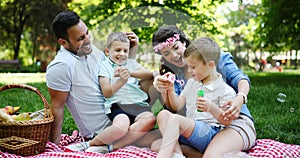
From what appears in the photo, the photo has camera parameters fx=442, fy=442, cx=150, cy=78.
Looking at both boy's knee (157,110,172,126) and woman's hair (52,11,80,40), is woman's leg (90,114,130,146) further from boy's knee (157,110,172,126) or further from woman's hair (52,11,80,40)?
woman's hair (52,11,80,40)

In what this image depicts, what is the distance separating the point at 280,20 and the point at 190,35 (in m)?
9.79

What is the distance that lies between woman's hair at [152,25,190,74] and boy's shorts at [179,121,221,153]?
41 centimetres

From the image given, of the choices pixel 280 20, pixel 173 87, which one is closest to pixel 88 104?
pixel 173 87

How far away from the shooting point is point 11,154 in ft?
9.40

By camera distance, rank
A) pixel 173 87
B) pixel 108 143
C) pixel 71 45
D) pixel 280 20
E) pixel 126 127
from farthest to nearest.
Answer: pixel 280 20
pixel 71 45
pixel 108 143
pixel 126 127
pixel 173 87

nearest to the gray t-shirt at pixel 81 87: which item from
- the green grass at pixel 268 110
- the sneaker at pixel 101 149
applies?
the sneaker at pixel 101 149

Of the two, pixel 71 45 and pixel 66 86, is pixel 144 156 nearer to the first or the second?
pixel 66 86

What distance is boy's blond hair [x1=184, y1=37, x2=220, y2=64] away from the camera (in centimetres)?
223

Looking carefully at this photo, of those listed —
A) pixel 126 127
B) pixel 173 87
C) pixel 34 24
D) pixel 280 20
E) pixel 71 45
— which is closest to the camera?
pixel 173 87

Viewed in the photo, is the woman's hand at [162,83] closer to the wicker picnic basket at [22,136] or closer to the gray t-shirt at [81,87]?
the gray t-shirt at [81,87]

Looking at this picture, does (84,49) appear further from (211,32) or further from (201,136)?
(201,136)

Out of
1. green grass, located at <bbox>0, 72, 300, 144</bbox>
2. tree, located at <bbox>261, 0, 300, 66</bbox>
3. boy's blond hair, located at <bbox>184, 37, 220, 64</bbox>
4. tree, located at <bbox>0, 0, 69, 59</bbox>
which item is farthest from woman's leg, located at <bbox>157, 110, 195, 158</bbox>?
tree, located at <bbox>0, 0, 69, 59</bbox>

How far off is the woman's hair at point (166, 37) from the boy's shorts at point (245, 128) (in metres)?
0.57

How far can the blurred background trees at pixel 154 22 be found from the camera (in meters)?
2.30
